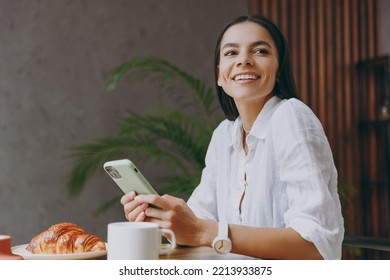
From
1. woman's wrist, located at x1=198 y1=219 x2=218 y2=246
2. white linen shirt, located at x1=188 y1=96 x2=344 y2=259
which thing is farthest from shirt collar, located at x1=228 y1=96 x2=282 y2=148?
woman's wrist, located at x1=198 y1=219 x2=218 y2=246

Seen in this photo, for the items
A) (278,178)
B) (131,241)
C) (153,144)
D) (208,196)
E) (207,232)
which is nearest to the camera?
(131,241)

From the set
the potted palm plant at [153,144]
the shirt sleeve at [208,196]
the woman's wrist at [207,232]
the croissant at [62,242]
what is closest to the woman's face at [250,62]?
the shirt sleeve at [208,196]

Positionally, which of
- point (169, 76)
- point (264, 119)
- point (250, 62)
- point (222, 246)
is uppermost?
point (169, 76)

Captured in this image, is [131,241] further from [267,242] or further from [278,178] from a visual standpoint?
[278,178]

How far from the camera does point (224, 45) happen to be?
53.1 inches

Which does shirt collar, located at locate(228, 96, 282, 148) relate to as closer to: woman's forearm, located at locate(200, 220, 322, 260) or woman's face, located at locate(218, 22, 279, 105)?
woman's face, located at locate(218, 22, 279, 105)

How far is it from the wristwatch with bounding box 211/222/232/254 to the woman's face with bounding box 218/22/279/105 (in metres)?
0.40

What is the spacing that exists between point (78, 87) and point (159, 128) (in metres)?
0.64

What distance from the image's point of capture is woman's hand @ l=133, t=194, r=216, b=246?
1019mm

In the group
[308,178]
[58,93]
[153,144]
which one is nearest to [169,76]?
[153,144]

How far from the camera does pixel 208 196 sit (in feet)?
4.81

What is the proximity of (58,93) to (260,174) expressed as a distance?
213cm
